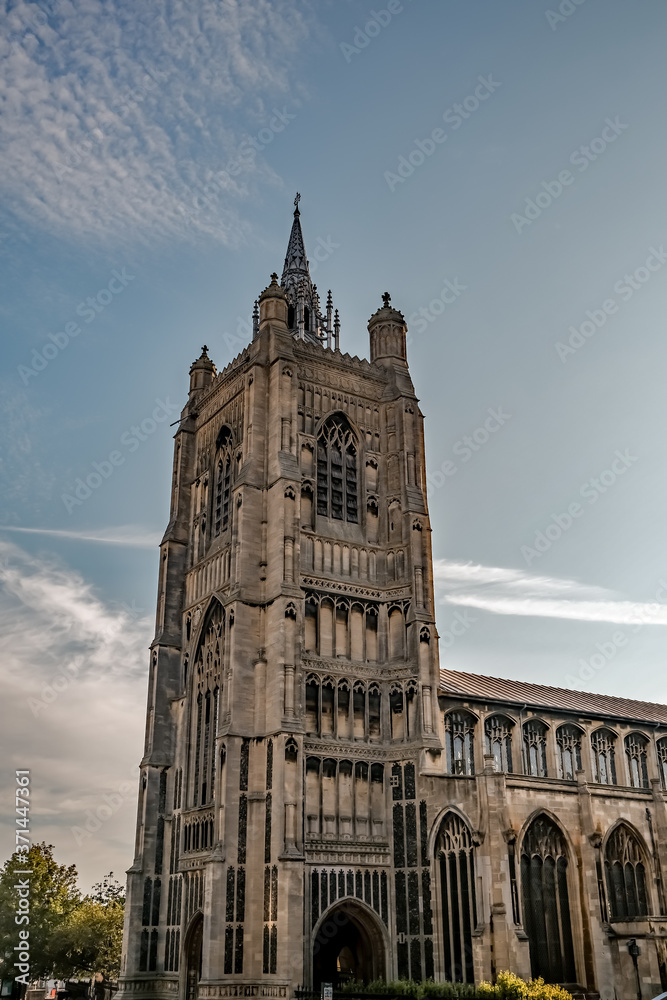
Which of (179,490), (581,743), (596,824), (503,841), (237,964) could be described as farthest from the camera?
(179,490)

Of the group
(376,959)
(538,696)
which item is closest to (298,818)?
(376,959)

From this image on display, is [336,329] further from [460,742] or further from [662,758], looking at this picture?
[662,758]

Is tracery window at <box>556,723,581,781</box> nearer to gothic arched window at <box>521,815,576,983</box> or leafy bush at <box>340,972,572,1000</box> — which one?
gothic arched window at <box>521,815,576,983</box>

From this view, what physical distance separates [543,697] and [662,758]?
8.06 m

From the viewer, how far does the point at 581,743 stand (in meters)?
47.4

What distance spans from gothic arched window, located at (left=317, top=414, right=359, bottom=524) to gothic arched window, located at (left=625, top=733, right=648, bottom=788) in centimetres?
1930

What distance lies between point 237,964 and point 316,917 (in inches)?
137

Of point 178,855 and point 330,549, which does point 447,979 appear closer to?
point 178,855

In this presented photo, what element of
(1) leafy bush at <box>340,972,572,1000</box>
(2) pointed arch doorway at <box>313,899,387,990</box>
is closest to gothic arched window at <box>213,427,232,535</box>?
(2) pointed arch doorway at <box>313,899,387,990</box>

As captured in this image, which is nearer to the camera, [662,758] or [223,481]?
[223,481]

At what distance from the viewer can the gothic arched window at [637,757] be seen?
48.8m

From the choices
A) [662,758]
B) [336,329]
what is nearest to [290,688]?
[662,758]

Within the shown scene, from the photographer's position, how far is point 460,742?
1698 inches

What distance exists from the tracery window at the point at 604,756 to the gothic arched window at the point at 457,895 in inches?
474
